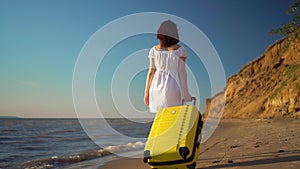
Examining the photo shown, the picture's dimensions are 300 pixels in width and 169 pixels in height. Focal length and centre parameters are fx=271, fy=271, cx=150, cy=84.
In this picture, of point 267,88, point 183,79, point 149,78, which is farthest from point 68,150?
point 267,88

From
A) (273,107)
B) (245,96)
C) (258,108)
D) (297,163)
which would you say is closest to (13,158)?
(297,163)

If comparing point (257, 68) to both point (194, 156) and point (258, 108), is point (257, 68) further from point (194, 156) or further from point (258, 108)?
point (194, 156)

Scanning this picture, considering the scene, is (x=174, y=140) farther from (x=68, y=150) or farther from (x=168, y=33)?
(x=68, y=150)

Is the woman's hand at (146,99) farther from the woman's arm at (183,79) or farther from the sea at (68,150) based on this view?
the woman's arm at (183,79)

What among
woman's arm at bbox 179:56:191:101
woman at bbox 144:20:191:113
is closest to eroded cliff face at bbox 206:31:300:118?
woman's arm at bbox 179:56:191:101

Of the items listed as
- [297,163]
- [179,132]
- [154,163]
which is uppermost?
[179,132]

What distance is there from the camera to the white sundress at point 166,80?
12.3ft

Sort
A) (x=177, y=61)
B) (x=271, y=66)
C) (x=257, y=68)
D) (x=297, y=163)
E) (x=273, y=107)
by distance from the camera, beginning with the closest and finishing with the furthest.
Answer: (x=177, y=61) → (x=297, y=163) → (x=273, y=107) → (x=271, y=66) → (x=257, y=68)

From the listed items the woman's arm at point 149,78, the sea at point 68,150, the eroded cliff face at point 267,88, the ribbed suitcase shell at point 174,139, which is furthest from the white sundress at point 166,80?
the eroded cliff face at point 267,88

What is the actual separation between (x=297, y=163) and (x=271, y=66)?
50.1 metres

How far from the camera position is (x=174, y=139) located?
11.3 ft

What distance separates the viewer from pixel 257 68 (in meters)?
54.6

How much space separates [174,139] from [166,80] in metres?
0.85

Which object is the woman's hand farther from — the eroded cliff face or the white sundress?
the eroded cliff face
